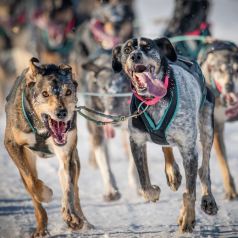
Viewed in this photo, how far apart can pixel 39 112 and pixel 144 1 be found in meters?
16.0

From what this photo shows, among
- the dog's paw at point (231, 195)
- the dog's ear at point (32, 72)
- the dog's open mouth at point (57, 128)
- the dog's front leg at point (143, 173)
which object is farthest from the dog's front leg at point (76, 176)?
the dog's paw at point (231, 195)

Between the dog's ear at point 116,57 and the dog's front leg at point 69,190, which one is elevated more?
the dog's ear at point 116,57

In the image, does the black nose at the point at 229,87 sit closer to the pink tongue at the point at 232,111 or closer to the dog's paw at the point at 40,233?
the pink tongue at the point at 232,111

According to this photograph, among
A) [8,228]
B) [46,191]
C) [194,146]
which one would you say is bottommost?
[8,228]

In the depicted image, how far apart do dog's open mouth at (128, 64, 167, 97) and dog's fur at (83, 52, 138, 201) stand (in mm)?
1384

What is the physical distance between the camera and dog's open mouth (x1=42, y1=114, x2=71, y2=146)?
4637 mm

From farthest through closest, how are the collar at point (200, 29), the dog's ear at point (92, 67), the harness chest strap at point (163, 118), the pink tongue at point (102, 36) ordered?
1. the pink tongue at point (102, 36)
2. the collar at point (200, 29)
3. the dog's ear at point (92, 67)
4. the harness chest strap at point (163, 118)

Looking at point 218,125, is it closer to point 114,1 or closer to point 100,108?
point 100,108

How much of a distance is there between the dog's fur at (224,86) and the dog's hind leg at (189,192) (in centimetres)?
117

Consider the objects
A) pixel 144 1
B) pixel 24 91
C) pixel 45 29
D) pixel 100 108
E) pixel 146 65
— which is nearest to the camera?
pixel 146 65

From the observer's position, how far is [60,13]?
33.7 feet

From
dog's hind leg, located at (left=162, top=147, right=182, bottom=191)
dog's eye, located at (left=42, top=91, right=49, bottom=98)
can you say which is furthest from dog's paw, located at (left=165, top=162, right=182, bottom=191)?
dog's eye, located at (left=42, top=91, right=49, bottom=98)

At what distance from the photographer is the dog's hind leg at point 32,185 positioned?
4863 millimetres

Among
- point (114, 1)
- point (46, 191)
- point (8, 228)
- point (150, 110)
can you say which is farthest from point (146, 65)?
point (114, 1)
